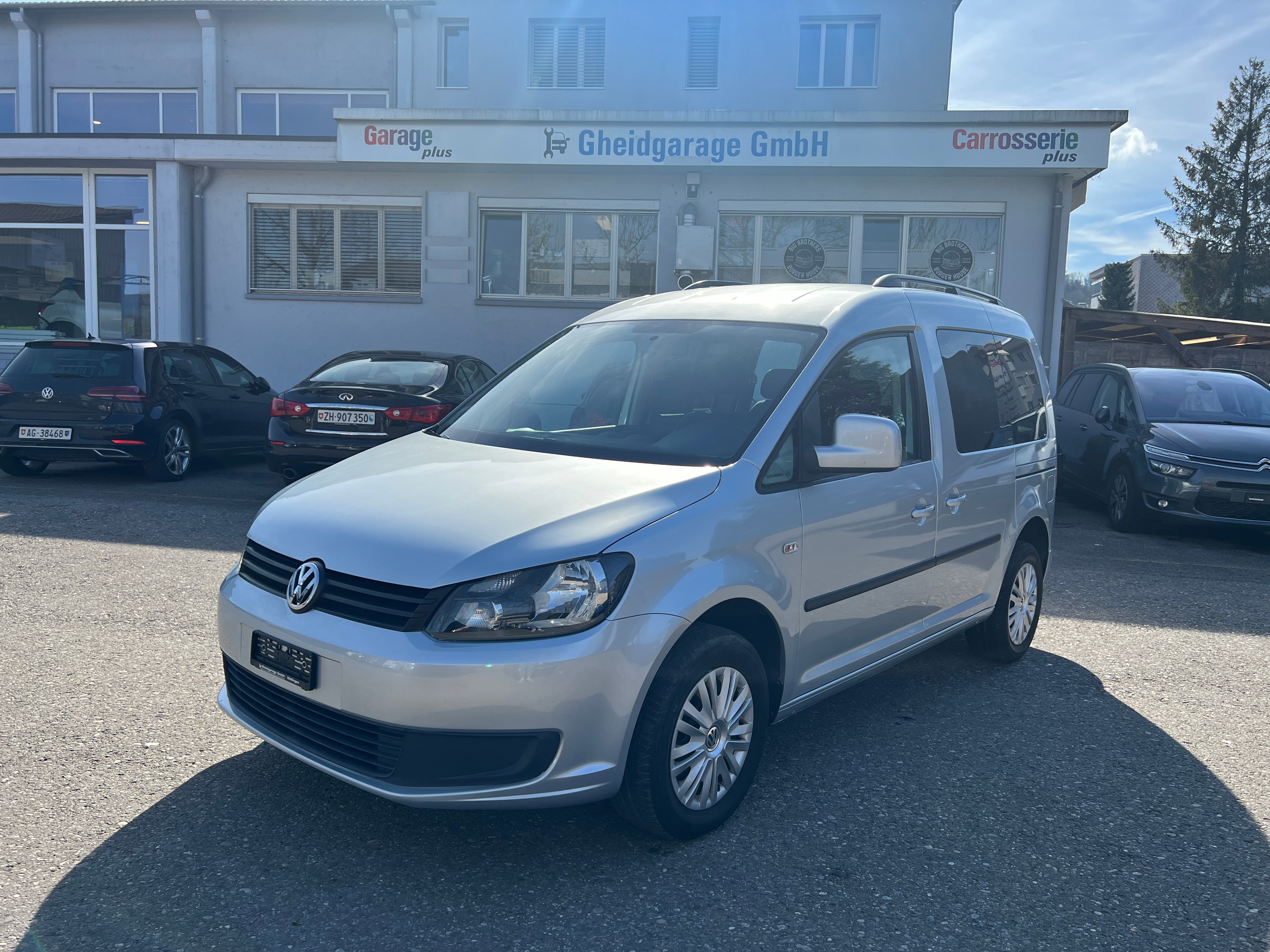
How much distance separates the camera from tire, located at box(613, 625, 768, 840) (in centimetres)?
302

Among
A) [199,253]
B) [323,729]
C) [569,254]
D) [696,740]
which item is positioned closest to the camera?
[323,729]

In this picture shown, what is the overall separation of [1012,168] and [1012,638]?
415 inches

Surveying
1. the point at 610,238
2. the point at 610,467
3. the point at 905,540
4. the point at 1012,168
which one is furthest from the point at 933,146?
the point at 610,467

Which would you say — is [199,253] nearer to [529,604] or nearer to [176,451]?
[176,451]

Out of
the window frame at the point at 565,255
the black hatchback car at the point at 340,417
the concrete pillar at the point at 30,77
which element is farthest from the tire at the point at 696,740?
the concrete pillar at the point at 30,77

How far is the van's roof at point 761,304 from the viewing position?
4051 mm

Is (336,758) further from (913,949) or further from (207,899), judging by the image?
(913,949)

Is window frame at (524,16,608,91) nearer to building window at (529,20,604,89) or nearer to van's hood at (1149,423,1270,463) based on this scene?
building window at (529,20,604,89)

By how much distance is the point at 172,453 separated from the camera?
10641 mm

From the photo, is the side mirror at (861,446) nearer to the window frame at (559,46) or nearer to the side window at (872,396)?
the side window at (872,396)

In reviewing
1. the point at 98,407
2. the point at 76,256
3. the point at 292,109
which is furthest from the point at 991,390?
the point at 292,109

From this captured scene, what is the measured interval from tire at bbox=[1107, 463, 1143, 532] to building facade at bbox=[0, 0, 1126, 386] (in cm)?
543

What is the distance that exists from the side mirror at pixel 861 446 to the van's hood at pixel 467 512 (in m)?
0.46

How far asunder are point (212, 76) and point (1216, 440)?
19.9 meters
